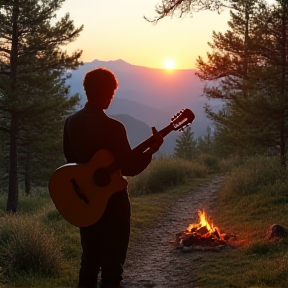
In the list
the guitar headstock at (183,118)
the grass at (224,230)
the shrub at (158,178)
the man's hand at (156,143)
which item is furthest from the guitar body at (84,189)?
the shrub at (158,178)

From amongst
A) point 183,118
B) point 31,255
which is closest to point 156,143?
point 183,118

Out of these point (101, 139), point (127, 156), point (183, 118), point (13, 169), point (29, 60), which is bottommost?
point (13, 169)

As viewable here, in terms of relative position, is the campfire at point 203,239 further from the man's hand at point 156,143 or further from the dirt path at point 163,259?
the man's hand at point 156,143

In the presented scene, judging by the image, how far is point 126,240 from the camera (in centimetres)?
373

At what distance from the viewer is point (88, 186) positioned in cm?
376

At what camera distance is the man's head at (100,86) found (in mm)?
3775

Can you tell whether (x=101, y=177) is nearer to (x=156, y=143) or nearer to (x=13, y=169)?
(x=156, y=143)

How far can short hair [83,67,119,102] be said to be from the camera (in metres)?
3.77

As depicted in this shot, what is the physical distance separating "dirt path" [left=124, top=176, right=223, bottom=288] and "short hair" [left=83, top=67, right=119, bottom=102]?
121 inches

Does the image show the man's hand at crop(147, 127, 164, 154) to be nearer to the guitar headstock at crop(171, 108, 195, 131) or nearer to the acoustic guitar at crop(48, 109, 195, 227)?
the acoustic guitar at crop(48, 109, 195, 227)

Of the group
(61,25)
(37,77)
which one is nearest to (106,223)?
(37,77)

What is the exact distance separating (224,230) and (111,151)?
5507mm

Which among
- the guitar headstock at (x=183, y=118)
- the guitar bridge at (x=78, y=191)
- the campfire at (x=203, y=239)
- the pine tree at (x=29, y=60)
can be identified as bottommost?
the campfire at (x=203, y=239)

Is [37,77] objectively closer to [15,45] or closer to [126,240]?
[15,45]
